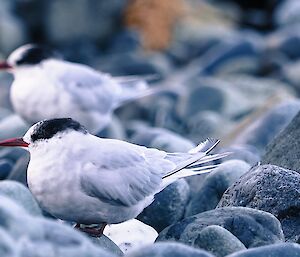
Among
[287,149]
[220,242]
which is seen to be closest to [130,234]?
[220,242]

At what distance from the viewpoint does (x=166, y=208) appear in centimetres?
455

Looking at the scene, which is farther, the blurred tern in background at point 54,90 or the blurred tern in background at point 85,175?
the blurred tern in background at point 54,90

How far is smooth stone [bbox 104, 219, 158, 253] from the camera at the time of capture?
13.5ft

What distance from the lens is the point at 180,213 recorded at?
458 centimetres

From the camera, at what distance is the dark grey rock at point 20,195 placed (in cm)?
421

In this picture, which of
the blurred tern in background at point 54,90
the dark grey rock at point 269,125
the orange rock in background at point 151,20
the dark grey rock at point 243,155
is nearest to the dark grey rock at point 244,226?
Answer: the dark grey rock at point 243,155

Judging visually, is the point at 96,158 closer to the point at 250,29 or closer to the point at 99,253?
the point at 99,253

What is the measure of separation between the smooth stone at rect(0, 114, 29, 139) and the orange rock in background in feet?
18.1

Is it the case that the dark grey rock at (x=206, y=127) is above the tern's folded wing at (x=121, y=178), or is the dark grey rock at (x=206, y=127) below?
below

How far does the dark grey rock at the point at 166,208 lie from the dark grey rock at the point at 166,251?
5.00ft

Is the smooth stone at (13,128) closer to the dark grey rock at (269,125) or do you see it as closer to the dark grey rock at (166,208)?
the dark grey rock at (269,125)

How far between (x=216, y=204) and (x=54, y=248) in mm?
1992

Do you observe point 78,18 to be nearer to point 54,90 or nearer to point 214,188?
point 54,90

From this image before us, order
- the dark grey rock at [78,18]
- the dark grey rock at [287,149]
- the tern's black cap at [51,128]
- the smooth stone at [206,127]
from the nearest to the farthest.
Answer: the tern's black cap at [51,128], the dark grey rock at [287,149], the smooth stone at [206,127], the dark grey rock at [78,18]
